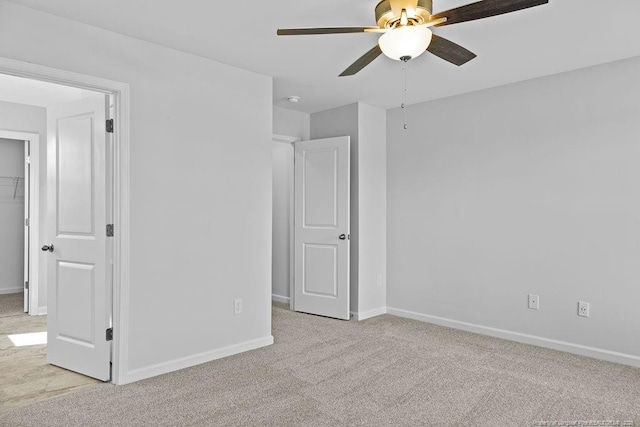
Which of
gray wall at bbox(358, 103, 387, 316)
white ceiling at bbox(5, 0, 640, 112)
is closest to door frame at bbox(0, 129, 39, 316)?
white ceiling at bbox(5, 0, 640, 112)

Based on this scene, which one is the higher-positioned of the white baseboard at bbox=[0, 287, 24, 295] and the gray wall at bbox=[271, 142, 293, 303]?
the gray wall at bbox=[271, 142, 293, 303]

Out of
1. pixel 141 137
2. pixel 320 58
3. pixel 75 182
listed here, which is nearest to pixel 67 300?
pixel 75 182

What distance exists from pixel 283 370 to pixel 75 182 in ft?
6.82

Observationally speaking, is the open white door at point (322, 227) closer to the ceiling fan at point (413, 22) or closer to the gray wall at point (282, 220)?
the gray wall at point (282, 220)

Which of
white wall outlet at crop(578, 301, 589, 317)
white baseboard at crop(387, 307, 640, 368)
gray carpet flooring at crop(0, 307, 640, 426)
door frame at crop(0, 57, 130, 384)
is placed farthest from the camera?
white wall outlet at crop(578, 301, 589, 317)

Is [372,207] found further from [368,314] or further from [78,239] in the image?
[78,239]

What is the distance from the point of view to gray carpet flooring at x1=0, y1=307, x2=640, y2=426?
245 cm

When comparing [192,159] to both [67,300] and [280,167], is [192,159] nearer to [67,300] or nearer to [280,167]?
[67,300]

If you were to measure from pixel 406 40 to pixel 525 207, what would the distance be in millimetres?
2570

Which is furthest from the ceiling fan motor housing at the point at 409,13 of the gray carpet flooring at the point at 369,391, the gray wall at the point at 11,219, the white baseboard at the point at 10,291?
the white baseboard at the point at 10,291

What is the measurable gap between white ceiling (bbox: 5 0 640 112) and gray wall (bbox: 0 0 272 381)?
14 centimetres

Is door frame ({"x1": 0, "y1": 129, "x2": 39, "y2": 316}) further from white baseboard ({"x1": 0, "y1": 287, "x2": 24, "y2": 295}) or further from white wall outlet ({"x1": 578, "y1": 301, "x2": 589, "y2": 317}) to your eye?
white wall outlet ({"x1": 578, "y1": 301, "x2": 589, "y2": 317})

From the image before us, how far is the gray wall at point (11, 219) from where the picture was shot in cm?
606

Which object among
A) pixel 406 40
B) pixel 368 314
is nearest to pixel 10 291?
pixel 368 314
